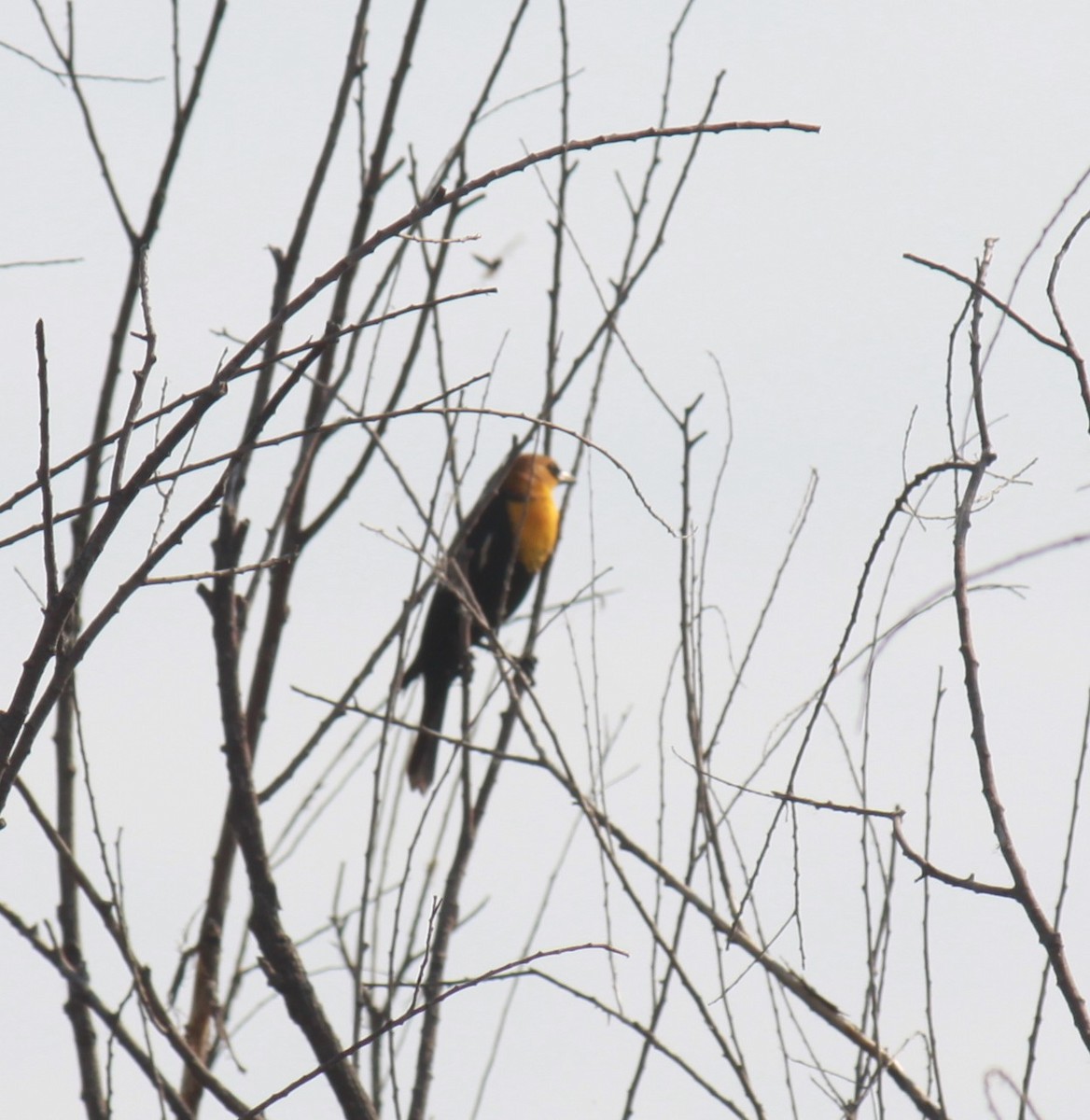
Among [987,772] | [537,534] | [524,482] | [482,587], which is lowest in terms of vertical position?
[987,772]

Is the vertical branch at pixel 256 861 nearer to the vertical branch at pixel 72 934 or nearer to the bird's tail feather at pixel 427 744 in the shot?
the vertical branch at pixel 72 934

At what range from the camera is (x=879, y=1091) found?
2.05 metres

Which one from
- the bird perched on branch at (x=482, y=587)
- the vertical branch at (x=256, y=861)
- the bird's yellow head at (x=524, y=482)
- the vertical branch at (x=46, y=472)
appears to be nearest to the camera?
the vertical branch at (x=46, y=472)

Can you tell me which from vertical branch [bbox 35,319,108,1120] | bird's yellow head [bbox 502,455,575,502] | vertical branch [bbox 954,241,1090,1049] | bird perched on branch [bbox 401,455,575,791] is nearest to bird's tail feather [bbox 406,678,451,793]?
bird perched on branch [bbox 401,455,575,791]

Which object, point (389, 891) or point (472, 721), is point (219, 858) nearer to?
point (389, 891)

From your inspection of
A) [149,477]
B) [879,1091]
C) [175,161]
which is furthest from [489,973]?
[175,161]

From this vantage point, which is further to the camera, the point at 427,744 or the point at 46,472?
the point at 427,744

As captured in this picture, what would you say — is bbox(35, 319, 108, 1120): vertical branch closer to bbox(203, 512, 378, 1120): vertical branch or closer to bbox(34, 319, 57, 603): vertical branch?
bbox(203, 512, 378, 1120): vertical branch

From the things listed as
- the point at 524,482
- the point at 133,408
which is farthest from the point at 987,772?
the point at 524,482

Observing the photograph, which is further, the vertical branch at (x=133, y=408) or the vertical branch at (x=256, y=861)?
the vertical branch at (x=256, y=861)

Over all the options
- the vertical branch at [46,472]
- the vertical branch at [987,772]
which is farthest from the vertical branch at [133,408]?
the vertical branch at [987,772]

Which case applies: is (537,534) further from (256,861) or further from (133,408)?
(133,408)

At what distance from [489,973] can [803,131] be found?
0.93 m

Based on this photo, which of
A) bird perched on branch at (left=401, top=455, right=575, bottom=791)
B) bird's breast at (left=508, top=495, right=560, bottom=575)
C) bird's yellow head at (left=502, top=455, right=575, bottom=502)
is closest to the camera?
bird perched on branch at (left=401, top=455, right=575, bottom=791)
